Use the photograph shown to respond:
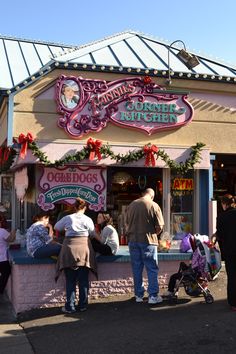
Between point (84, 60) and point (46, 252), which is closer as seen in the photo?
point (46, 252)

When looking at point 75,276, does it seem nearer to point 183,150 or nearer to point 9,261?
point 9,261

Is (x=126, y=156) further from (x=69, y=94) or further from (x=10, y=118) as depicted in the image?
(x=10, y=118)

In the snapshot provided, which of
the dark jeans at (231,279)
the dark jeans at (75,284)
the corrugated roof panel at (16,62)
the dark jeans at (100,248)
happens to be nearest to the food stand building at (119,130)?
the corrugated roof panel at (16,62)

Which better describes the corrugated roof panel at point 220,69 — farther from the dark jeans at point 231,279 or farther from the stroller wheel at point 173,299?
the stroller wheel at point 173,299

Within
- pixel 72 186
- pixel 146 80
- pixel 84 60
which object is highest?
pixel 84 60

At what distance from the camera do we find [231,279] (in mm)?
6738

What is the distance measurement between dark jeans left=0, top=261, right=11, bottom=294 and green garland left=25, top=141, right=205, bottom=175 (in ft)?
6.33

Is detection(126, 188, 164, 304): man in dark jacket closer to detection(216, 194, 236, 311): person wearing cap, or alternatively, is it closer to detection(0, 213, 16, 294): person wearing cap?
detection(216, 194, 236, 311): person wearing cap

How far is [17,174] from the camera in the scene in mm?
9820

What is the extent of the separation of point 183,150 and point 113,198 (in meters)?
1.83

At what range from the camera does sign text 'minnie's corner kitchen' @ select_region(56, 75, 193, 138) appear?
8969mm

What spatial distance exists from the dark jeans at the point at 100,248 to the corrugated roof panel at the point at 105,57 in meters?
3.62

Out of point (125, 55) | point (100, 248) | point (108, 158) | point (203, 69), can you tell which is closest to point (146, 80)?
point (125, 55)

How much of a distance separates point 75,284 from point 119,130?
3397 millimetres
